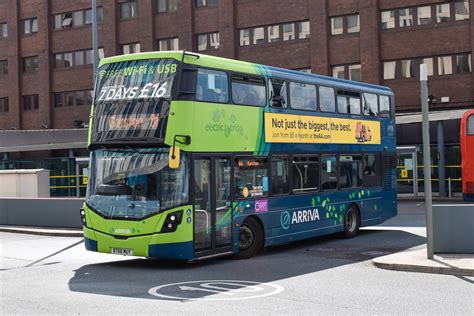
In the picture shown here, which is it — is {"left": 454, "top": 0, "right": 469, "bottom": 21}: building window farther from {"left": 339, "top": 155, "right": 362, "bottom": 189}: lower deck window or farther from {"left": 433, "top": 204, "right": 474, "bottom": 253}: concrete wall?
{"left": 433, "top": 204, "right": 474, "bottom": 253}: concrete wall

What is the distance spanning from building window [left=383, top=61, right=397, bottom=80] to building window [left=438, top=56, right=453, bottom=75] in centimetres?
247

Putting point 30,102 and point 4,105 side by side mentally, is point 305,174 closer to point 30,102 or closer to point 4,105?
point 30,102

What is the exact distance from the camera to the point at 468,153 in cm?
2617

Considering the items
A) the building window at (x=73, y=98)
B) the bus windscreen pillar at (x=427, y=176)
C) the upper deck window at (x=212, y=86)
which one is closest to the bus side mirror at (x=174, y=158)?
the upper deck window at (x=212, y=86)

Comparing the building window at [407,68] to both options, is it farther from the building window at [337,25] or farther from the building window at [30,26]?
the building window at [30,26]

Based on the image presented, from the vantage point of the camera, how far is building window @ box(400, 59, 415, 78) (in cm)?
3709

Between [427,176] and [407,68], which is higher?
[407,68]

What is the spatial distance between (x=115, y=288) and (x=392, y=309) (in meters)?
4.24

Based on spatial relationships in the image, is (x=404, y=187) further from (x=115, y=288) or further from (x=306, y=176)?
(x=115, y=288)

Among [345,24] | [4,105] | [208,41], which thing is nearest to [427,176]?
[345,24]

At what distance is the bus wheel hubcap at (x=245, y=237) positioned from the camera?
13.9 m

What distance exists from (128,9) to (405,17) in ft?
63.9

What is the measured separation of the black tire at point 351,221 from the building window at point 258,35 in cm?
2476

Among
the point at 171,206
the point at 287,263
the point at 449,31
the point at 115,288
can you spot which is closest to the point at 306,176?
the point at 287,263
